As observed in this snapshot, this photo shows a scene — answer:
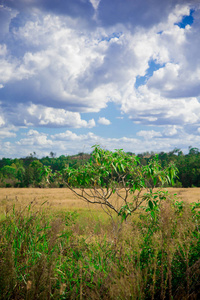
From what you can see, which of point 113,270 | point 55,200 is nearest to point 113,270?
point 113,270

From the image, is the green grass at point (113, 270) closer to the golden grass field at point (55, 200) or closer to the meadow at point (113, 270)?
the meadow at point (113, 270)

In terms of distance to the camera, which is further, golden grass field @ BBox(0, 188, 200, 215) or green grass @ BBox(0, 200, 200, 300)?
golden grass field @ BBox(0, 188, 200, 215)

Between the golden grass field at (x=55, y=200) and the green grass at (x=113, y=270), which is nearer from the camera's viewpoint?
the green grass at (x=113, y=270)

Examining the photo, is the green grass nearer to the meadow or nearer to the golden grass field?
the meadow

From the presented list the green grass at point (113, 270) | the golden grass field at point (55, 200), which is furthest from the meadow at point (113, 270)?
the golden grass field at point (55, 200)

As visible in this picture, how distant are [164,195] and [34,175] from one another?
71604 mm

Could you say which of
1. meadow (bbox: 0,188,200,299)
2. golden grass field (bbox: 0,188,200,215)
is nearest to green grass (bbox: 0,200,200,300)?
meadow (bbox: 0,188,200,299)

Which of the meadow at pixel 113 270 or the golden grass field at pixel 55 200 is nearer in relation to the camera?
the meadow at pixel 113 270

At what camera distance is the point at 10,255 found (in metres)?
4.18

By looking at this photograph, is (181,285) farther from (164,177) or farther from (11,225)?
(11,225)

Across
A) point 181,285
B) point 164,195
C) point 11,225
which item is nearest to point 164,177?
point 164,195

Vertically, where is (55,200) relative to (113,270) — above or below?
below

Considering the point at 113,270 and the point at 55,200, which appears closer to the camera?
the point at 113,270

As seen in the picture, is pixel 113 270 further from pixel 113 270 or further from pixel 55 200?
pixel 55 200
